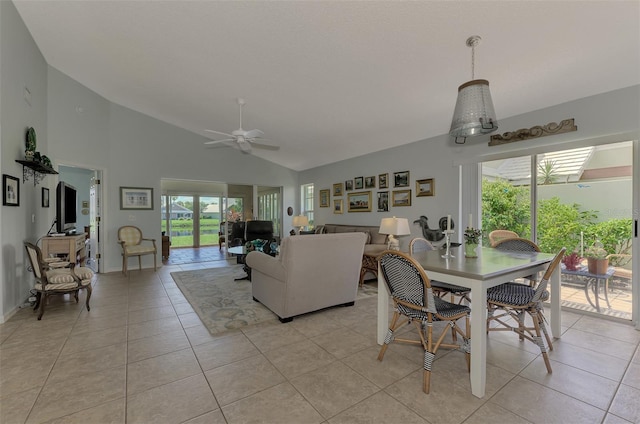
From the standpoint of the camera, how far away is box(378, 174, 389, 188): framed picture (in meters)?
5.75

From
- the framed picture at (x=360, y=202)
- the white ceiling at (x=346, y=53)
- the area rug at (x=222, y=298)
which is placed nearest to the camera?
the white ceiling at (x=346, y=53)

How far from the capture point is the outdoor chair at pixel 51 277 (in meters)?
3.18

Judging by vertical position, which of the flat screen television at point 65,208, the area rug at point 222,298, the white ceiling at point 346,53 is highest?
the white ceiling at point 346,53

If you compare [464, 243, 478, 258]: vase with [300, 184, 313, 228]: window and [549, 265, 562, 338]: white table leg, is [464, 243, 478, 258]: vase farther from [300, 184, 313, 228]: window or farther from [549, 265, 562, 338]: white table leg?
[300, 184, 313, 228]: window

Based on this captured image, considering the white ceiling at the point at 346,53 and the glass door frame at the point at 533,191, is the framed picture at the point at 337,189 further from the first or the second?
the glass door frame at the point at 533,191

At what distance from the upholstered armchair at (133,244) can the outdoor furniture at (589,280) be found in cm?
700

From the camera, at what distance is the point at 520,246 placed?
3152 mm

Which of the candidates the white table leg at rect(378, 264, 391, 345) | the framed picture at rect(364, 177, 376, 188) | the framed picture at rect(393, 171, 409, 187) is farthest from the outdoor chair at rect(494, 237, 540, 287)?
the framed picture at rect(364, 177, 376, 188)

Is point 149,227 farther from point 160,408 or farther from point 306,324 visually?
point 160,408

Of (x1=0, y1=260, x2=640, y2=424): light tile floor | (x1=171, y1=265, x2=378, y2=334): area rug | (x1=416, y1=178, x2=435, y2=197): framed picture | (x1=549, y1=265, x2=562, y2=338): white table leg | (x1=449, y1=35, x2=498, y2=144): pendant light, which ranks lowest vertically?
(x1=0, y1=260, x2=640, y2=424): light tile floor

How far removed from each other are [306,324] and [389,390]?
1.29m

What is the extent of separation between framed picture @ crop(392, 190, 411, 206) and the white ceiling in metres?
1.09

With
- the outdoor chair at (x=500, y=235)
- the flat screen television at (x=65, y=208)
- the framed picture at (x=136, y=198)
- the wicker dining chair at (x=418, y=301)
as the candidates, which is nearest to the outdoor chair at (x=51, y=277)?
the flat screen television at (x=65, y=208)

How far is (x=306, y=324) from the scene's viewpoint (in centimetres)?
306
